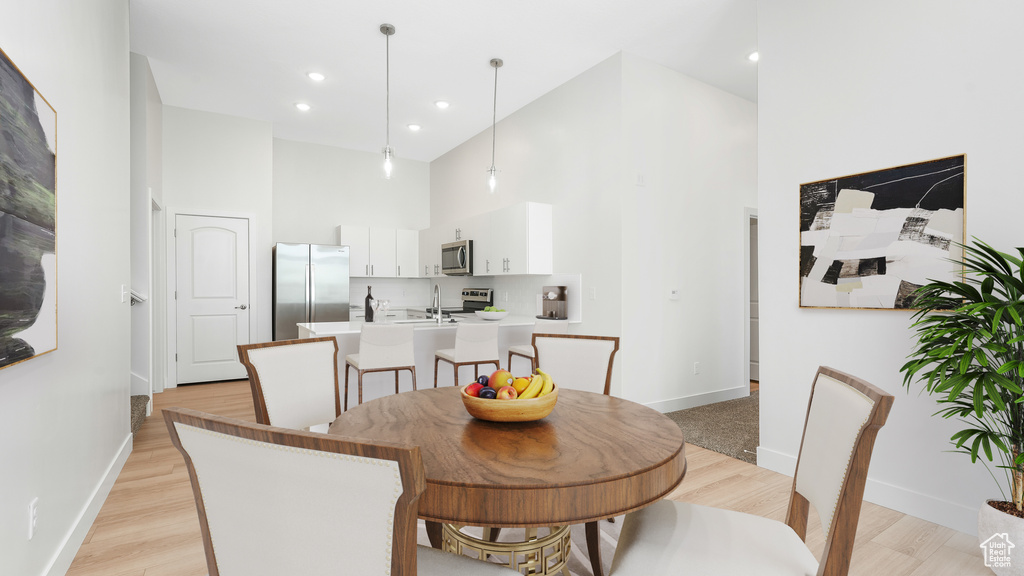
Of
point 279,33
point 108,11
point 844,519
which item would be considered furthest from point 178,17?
point 844,519

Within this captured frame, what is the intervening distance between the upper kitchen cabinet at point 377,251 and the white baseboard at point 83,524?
145 inches

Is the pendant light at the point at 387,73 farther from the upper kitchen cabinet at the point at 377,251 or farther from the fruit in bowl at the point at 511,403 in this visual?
the fruit in bowl at the point at 511,403

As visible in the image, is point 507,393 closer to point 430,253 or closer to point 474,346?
point 474,346

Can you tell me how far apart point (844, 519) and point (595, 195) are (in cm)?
337

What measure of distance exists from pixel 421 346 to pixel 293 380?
211cm

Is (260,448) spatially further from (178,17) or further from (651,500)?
(178,17)

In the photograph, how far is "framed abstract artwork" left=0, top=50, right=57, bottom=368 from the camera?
4.40 ft

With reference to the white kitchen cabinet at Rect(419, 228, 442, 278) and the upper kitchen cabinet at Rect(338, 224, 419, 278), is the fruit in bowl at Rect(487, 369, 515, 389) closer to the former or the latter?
the white kitchen cabinet at Rect(419, 228, 442, 278)

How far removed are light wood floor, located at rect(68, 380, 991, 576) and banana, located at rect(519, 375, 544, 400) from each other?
59.6 inches

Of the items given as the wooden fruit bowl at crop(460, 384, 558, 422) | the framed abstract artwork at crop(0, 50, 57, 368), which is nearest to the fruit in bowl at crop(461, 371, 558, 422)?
the wooden fruit bowl at crop(460, 384, 558, 422)

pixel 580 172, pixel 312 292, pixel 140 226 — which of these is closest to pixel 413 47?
pixel 580 172

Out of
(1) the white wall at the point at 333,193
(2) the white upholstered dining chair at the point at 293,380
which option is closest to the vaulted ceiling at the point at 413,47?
(1) the white wall at the point at 333,193

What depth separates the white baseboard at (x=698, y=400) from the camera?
13.6 feet

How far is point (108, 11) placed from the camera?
2.64 m
